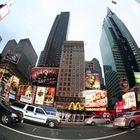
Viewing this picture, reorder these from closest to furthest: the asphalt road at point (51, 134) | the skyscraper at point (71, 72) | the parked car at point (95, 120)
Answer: the asphalt road at point (51, 134)
the parked car at point (95, 120)
the skyscraper at point (71, 72)

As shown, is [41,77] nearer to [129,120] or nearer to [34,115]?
[34,115]

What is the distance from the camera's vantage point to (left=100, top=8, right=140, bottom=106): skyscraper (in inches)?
4926

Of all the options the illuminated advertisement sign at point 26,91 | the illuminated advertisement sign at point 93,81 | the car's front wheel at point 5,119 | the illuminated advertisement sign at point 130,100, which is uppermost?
the illuminated advertisement sign at point 93,81

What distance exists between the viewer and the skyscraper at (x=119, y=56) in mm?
125113

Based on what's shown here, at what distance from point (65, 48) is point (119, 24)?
73.0 metres

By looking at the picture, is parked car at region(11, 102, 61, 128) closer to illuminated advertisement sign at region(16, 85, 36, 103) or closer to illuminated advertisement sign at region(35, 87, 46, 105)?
illuminated advertisement sign at region(35, 87, 46, 105)

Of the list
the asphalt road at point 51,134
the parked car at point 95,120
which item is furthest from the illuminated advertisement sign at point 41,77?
the asphalt road at point 51,134

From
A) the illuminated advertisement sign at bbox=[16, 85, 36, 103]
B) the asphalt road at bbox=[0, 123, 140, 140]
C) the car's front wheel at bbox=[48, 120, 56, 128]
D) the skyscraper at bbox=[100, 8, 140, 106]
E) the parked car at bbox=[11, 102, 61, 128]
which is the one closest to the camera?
the asphalt road at bbox=[0, 123, 140, 140]

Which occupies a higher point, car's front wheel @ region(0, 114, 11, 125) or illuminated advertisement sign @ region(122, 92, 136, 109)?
illuminated advertisement sign @ region(122, 92, 136, 109)

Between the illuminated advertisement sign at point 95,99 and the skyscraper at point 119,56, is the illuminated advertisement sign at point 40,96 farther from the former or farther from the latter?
the skyscraper at point 119,56

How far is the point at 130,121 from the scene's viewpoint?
14578mm

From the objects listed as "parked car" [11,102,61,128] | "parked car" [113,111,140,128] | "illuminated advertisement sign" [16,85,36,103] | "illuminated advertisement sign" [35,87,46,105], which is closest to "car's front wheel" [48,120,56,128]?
"parked car" [11,102,61,128]

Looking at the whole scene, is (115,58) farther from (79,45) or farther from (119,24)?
(119,24)

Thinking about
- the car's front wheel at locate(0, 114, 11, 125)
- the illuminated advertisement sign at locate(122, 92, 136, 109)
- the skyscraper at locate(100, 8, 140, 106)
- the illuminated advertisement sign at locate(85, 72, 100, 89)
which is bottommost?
the car's front wheel at locate(0, 114, 11, 125)
